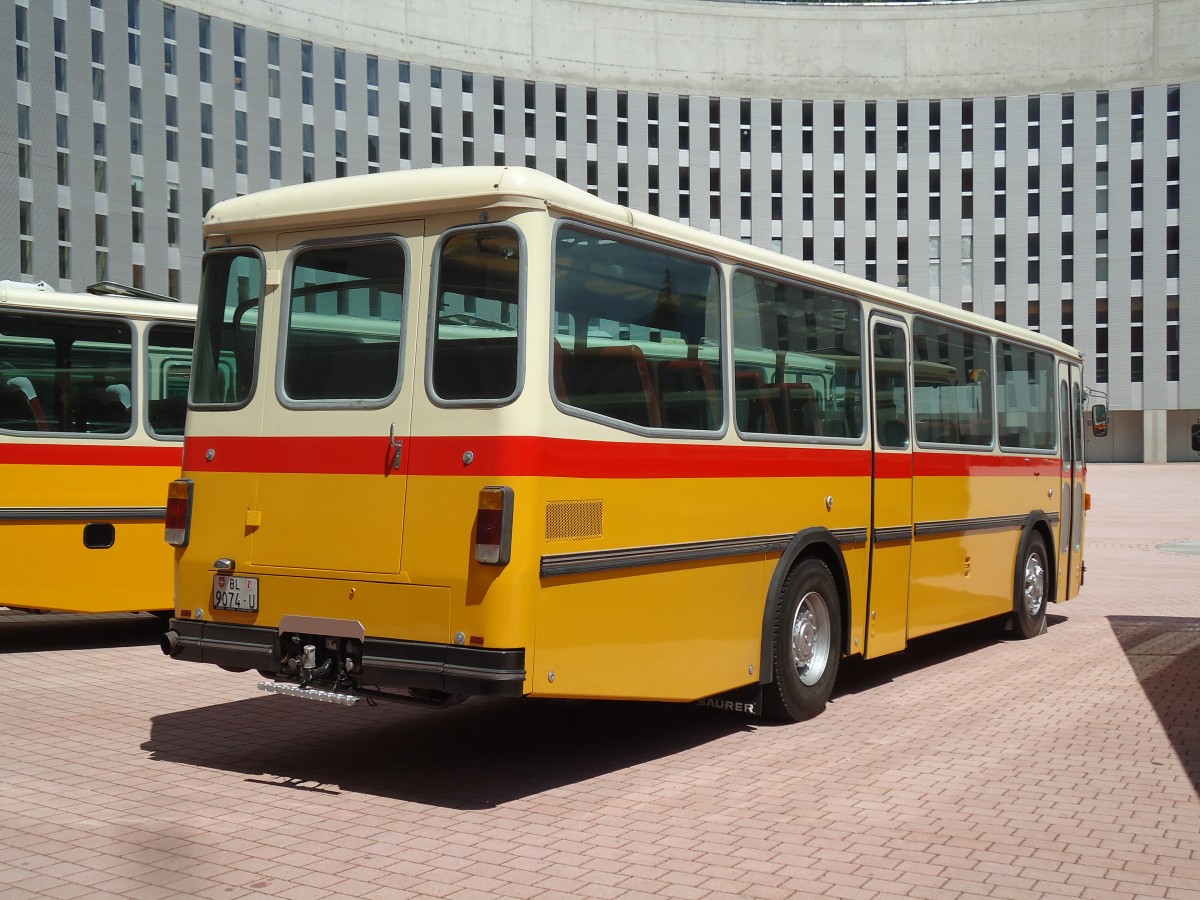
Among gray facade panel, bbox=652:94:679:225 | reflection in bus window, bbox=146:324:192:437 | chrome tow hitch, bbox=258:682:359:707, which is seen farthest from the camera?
gray facade panel, bbox=652:94:679:225

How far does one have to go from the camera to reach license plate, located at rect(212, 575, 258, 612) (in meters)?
7.14

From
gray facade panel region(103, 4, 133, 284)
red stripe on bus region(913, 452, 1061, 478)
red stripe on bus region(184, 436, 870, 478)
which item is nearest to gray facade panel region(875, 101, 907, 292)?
gray facade panel region(103, 4, 133, 284)

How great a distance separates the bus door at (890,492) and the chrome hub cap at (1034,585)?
134 inches

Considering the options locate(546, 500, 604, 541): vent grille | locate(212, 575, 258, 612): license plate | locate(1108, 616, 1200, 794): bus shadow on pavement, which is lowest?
locate(1108, 616, 1200, 794): bus shadow on pavement

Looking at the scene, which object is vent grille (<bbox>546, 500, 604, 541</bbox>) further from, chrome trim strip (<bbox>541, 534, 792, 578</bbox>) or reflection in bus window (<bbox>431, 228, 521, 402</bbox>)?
reflection in bus window (<bbox>431, 228, 521, 402</bbox>)

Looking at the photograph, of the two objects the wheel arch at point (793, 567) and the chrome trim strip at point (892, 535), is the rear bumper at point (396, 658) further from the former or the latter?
the chrome trim strip at point (892, 535)

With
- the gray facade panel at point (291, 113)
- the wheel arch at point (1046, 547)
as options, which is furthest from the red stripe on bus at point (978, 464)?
the gray facade panel at point (291, 113)

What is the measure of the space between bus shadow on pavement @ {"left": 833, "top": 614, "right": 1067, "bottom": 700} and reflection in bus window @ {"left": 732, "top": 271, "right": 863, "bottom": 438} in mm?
2193

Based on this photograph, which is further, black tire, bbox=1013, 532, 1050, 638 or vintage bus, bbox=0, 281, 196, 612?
black tire, bbox=1013, 532, 1050, 638

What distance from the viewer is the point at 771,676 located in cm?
845

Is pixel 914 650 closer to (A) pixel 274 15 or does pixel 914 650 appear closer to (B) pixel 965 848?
(B) pixel 965 848

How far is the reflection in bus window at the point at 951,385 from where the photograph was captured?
35.3 feet

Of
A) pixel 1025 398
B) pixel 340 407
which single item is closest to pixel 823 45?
pixel 1025 398

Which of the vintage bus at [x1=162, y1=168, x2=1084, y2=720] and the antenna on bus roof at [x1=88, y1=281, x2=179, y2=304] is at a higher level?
the antenna on bus roof at [x1=88, y1=281, x2=179, y2=304]
